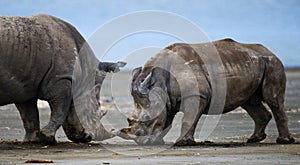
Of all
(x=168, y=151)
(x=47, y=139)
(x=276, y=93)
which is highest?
(x=276, y=93)

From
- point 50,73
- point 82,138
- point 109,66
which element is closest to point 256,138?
point 109,66

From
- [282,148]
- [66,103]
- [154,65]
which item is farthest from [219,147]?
[66,103]

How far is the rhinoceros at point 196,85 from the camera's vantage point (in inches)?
645

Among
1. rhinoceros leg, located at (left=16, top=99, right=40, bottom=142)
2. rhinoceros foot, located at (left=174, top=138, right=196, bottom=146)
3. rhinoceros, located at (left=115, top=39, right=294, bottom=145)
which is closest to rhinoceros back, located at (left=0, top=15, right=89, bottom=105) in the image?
rhinoceros leg, located at (left=16, top=99, right=40, bottom=142)

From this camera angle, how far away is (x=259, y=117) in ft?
59.0

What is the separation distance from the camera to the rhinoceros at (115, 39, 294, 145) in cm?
1638

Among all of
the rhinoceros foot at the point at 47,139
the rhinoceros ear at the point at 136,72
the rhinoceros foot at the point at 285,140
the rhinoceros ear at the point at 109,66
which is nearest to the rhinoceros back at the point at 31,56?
the rhinoceros foot at the point at 47,139

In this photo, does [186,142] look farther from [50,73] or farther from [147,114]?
[50,73]

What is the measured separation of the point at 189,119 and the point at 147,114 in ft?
2.62

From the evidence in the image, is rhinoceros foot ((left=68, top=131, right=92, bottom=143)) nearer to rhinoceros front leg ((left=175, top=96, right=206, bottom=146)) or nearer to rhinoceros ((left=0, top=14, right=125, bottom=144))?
rhinoceros ((left=0, top=14, right=125, bottom=144))

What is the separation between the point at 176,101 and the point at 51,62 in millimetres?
2514

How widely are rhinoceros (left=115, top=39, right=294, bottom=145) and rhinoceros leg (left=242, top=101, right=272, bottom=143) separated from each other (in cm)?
3

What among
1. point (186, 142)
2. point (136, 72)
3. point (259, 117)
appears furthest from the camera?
point (259, 117)

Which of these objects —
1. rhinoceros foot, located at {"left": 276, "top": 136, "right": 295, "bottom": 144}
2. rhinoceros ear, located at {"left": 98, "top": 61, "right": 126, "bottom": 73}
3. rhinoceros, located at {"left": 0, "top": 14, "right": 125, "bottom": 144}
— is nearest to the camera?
rhinoceros, located at {"left": 0, "top": 14, "right": 125, "bottom": 144}
